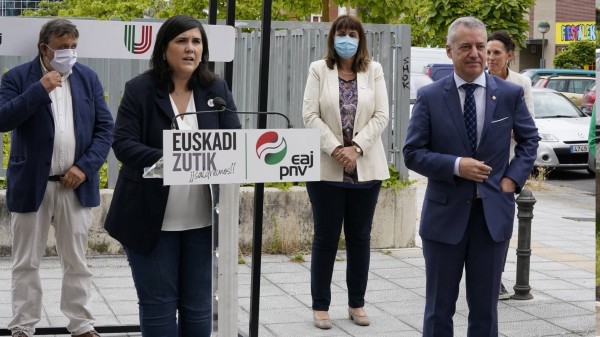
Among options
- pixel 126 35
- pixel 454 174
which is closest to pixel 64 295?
pixel 126 35

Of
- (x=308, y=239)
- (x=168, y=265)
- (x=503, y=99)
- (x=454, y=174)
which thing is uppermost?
(x=503, y=99)

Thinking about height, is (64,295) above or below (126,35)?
below

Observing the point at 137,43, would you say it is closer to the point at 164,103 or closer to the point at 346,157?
the point at 164,103

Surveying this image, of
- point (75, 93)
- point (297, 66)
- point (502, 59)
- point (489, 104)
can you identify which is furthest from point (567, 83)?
point (489, 104)

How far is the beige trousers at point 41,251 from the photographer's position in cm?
668

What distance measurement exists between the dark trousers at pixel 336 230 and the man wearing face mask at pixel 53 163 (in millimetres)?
1595

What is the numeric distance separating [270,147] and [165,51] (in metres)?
0.85

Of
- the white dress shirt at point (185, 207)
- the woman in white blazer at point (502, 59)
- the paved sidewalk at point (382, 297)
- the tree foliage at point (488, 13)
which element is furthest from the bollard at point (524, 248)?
the tree foliage at point (488, 13)

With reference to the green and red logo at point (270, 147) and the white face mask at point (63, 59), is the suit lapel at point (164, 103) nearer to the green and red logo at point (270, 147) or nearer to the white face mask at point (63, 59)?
the green and red logo at point (270, 147)

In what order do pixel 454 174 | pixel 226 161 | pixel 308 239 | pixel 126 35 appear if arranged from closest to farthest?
pixel 226 161 → pixel 454 174 → pixel 126 35 → pixel 308 239

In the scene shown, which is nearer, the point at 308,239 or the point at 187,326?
the point at 187,326

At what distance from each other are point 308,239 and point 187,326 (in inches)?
199

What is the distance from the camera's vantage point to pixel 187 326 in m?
5.41

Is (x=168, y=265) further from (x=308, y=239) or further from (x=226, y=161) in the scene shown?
(x=308, y=239)
